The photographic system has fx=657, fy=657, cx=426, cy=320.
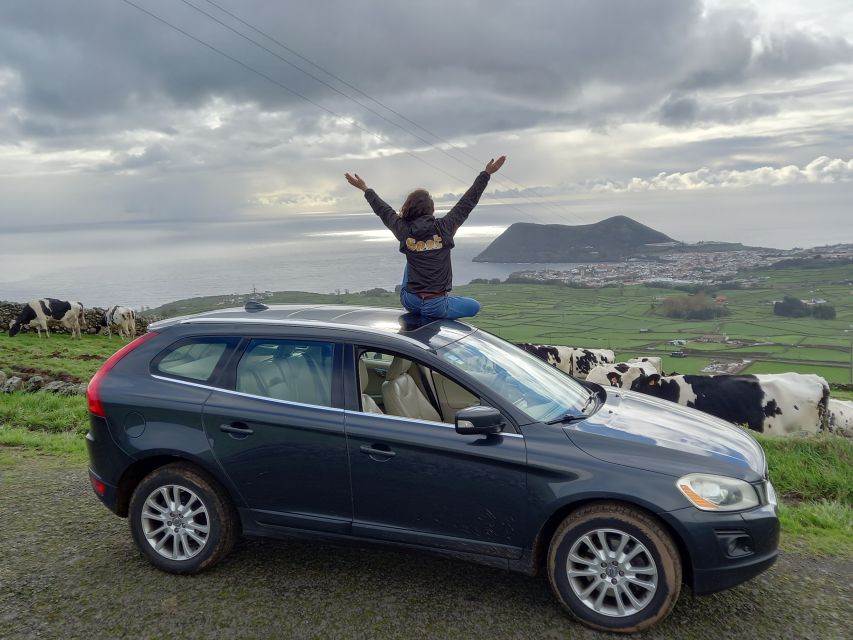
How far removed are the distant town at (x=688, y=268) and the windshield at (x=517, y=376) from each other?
7715 centimetres

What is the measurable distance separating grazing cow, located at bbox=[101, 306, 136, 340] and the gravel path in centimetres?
2257

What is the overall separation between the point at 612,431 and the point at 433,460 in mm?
1139

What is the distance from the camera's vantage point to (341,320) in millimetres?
4828

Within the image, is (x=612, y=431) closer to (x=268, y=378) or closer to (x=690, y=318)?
(x=268, y=378)

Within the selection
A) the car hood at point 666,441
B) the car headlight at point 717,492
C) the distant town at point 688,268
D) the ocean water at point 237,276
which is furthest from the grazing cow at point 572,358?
the distant town at point 688,268

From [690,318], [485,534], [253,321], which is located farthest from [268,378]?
[690,318]

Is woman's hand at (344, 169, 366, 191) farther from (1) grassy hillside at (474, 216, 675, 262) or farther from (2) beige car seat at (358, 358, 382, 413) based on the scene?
(1) grassy hillside at (474, 216, 675, 262)

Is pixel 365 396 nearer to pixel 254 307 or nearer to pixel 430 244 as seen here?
pixel 254 307

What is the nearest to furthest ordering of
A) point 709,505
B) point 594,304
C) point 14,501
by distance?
point 709,505 < point 14,501 < point 594,304

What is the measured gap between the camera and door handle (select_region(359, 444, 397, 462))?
13.7 ft

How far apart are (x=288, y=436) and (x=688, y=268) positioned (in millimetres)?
104684

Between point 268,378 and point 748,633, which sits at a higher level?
point 268,378

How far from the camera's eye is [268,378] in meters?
4.55

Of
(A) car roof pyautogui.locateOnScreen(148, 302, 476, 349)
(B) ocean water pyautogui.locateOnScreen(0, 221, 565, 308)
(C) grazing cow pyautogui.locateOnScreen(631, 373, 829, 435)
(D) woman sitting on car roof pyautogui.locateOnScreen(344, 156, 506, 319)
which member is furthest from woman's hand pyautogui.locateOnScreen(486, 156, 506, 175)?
(B) ocean water pyautogui.locateOnScreen(0, 221, 565, 308)
